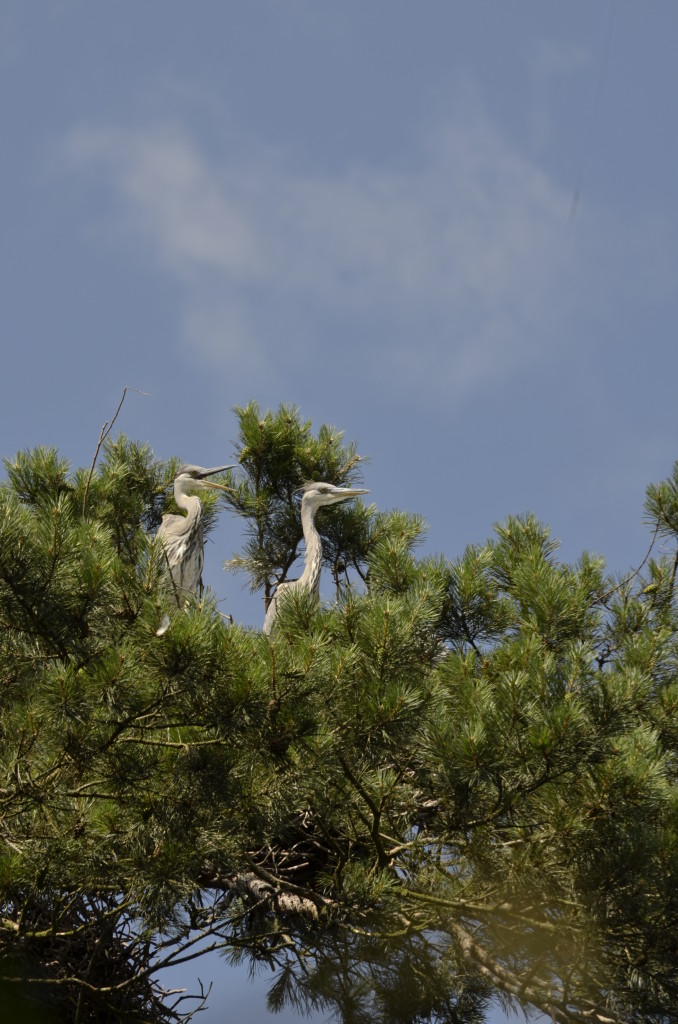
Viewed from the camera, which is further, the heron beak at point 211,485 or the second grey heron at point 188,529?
the heron beak at point 211,485

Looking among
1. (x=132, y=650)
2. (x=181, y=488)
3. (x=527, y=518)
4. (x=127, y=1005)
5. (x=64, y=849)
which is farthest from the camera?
(x=181, y=488)

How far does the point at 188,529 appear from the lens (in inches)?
270

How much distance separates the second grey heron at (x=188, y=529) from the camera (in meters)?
6.75

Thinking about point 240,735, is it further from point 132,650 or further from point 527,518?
point 527,518

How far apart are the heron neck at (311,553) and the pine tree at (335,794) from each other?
1714 millimetres

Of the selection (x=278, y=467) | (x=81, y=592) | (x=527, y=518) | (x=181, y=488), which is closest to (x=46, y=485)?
(x=181, y=488)

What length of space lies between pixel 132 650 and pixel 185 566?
9.62 feet

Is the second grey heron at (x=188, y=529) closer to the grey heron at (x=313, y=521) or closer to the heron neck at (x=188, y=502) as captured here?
the heron neck at (x=188, y=502)

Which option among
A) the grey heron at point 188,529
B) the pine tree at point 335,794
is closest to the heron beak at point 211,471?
the grey heron at point 188,529

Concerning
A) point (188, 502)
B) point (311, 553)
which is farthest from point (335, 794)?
point (188, 502)

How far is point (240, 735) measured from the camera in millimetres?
4090

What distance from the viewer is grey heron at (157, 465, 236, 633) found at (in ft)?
22.1

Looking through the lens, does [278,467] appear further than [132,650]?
Yes

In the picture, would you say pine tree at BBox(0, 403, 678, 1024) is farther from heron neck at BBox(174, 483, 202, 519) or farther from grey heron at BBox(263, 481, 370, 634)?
heron neck at BBox(174, 483, 202, 519)
